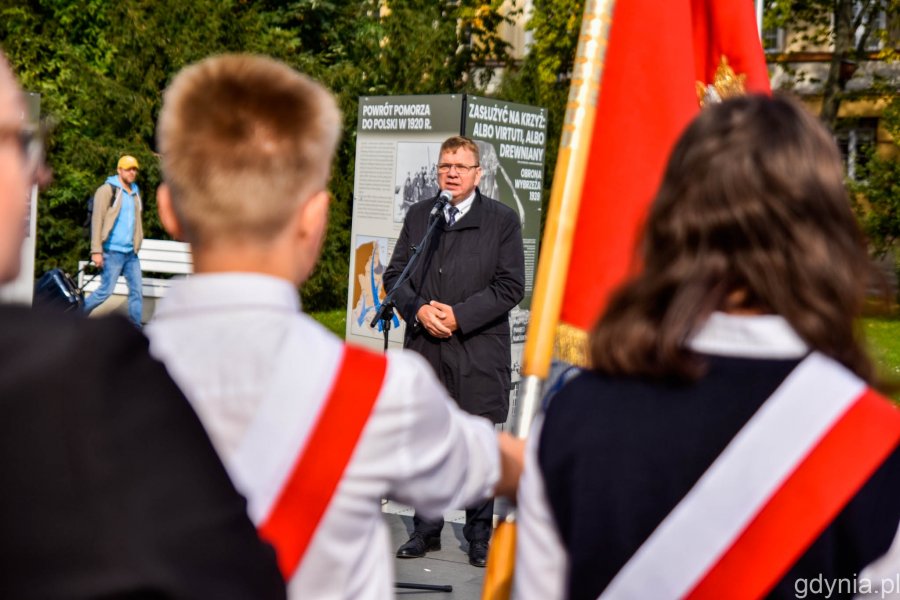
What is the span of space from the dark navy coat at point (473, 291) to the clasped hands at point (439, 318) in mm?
70

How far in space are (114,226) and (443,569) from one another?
906cm

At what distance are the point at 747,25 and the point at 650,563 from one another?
1.63 m

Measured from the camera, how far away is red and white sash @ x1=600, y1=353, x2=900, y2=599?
5.57ft

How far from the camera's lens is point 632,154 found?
2.69 metres

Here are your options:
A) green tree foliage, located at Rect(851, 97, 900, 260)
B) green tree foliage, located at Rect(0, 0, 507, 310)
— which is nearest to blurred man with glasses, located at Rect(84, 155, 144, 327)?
green tree foliage, located at Rect(0, 0, 507, 310)

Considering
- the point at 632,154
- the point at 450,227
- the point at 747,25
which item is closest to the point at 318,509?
the point at 632,154

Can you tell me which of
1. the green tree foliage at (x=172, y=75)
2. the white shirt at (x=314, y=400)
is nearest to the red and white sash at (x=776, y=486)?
the white shirt at (x=314, y=400)

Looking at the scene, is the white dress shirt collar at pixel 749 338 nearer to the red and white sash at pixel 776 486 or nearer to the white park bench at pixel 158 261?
the red and white sash at pixel 776 486

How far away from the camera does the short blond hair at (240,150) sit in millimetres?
1857

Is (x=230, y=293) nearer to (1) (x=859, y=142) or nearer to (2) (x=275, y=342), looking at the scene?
(2) (x=275, y=342)

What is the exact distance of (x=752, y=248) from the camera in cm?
175

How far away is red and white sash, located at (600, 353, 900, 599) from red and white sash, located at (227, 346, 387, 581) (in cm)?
46

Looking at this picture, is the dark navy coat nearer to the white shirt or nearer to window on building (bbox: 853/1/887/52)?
the white shirt

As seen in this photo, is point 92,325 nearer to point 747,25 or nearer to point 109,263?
point 747,25
